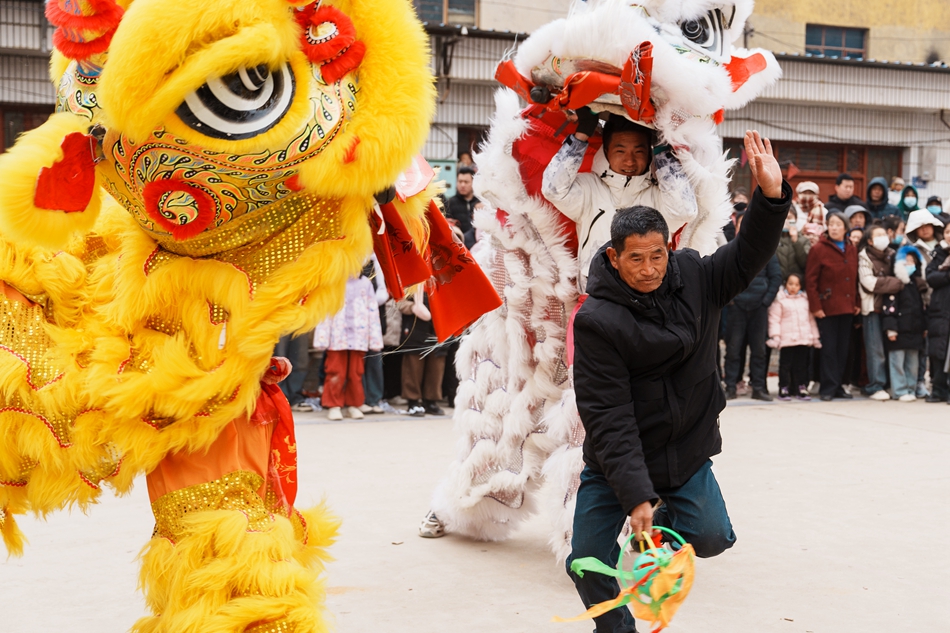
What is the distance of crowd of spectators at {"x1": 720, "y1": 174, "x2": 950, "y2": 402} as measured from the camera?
365 inches

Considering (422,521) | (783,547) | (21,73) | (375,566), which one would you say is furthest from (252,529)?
(21,73)

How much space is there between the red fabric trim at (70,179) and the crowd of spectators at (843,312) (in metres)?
7.44

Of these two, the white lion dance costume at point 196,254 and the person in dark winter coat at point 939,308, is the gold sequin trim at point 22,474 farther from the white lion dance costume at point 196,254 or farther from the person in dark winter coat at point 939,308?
the person in dark winter coat at point 939,308

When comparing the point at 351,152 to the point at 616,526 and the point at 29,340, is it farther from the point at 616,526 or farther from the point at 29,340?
the point at 616,526

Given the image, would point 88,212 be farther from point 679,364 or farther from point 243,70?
point 679,364

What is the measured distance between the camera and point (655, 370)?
293cm

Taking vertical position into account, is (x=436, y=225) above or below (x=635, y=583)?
above

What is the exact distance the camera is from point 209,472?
2.41 meters

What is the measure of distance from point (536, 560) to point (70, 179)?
8.54 ft

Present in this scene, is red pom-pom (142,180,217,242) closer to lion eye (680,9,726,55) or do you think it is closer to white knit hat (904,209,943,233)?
lion eye (680,9,726,55)

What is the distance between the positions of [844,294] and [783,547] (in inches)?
214

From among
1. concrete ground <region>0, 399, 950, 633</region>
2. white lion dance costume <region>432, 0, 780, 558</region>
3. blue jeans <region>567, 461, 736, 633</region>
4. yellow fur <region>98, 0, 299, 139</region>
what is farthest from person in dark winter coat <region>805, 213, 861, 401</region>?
yellow fur <region>98, 0, 299, 139</region>

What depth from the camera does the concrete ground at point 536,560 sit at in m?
3.51

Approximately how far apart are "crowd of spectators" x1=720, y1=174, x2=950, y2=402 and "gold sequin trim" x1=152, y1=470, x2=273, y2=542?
23.8ft
